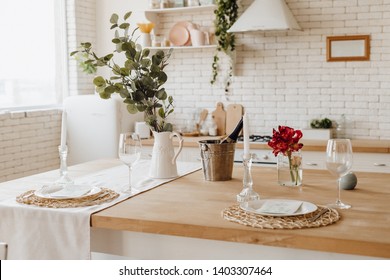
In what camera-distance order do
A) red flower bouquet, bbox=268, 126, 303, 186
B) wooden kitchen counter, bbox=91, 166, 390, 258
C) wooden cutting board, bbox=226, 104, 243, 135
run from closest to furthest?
wooden kitchen counter, bbox=91, 166, 390, 258 → red flower bouquet, bbox=268, 126, 303, 186 → wooden cutting board, bbox=226, 104, 243, 135

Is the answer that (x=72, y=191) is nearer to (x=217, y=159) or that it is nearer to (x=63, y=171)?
(x=63, y=171)

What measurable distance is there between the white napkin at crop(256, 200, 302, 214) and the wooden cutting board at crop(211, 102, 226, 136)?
3478mm

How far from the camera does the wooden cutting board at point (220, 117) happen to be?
565 centimetres

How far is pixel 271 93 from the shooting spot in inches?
215

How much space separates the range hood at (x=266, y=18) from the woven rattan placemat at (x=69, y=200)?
298 centimetres

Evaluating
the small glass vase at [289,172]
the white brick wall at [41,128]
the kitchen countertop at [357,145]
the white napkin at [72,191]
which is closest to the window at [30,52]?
the white brick wall at [41,128]

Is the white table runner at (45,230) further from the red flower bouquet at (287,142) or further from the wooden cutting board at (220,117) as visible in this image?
the wooden cutting board at (220,117)

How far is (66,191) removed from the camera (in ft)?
8.01

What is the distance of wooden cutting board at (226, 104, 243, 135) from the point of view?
18.3ft

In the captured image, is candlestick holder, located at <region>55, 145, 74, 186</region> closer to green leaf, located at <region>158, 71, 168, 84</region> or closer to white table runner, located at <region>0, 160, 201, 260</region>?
white table runner, located at <region>0, 160, 201, 260</region>

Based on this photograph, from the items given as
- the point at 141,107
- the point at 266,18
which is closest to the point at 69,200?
the point at 141,107

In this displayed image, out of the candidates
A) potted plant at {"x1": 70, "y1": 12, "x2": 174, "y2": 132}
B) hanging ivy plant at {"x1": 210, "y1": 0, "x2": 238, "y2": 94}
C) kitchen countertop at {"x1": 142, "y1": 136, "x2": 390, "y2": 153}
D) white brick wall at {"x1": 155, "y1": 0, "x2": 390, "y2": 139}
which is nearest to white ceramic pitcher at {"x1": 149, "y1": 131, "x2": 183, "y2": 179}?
potted plant at {"x1": 70, "y1": 12, "x2": 174, "y2": 132}

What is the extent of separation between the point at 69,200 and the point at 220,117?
3.46m
